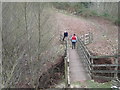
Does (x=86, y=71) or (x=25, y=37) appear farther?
(x=25, y=37)

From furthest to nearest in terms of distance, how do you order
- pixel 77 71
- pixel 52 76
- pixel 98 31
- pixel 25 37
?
pixel 98 31
pixel 52 76
pixel 25 37
pixel 77 71

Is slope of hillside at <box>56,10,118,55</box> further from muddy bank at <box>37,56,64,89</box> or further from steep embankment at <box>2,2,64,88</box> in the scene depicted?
steep embankment at <box>2,2,64,88</box>

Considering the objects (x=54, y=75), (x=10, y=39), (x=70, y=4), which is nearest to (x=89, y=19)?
(x=70, y=4)

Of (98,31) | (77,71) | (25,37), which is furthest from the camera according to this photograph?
(98,31)

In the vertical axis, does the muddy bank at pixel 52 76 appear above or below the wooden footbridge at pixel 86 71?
below

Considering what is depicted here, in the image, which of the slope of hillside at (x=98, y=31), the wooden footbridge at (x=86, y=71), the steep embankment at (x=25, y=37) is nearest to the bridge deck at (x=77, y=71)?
the wooden footbridge at (x=86, y=71)

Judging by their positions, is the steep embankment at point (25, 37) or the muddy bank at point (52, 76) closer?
the steep embankment at point (25, 37)

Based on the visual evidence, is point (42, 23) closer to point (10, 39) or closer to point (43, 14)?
point (43, 14)

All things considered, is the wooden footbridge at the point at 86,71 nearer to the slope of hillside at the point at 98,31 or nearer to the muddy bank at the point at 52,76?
the muddy bank at the point at 52,76

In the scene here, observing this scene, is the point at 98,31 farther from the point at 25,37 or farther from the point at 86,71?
the point at 86,71

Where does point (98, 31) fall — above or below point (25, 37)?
below

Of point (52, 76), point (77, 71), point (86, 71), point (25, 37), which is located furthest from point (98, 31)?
point (77, 71)

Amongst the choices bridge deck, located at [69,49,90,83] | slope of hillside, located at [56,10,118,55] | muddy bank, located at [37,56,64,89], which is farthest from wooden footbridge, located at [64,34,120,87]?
slope of hillside, located at [56,10,118,55]

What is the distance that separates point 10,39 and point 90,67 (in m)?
5.83
